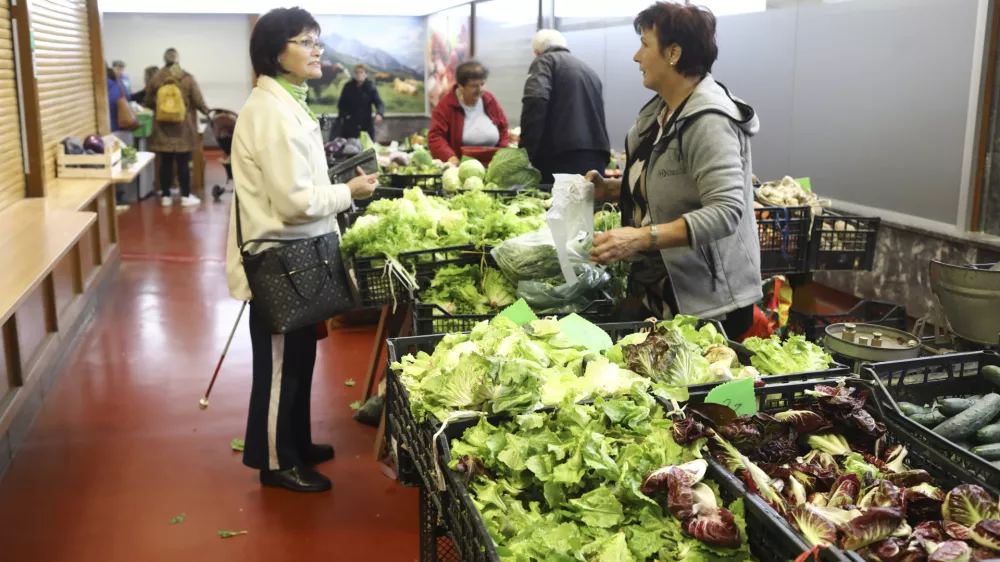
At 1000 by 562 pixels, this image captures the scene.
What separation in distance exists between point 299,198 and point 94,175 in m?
4.64

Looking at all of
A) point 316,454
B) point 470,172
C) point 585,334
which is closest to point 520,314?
point 585,334

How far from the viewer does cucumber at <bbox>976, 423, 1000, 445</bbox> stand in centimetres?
187

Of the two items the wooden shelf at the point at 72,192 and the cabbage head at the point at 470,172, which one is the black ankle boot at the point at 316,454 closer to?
the cabbage head at the point at 470,172

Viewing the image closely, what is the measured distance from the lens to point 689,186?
9.09 feet

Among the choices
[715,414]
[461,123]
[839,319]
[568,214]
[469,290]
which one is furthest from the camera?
[461,123]

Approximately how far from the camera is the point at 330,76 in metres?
18.9

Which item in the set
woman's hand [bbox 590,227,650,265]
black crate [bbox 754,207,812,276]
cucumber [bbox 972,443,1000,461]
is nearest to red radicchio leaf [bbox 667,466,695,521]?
cucumber [bbox 972,443,1000,461]

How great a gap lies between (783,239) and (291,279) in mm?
2263

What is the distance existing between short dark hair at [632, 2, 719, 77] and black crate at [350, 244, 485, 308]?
128 centimetres

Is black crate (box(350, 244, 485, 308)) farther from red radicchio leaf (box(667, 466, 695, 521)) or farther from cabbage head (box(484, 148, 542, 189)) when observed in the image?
red radicchio leaf (box(667, 466, 695, 521))

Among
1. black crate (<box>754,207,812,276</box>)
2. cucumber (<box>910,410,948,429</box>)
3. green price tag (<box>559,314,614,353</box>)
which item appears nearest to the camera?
cucumber (<box>910,410,948,429</box>)

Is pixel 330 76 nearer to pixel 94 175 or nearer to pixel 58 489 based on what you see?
pixel 94 175

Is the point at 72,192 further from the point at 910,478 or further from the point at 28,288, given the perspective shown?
the point at 910,478

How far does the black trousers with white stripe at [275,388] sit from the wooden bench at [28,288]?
928 mm
